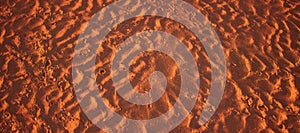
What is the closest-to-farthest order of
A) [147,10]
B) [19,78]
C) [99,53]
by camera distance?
[19,78]
[99,53]
[147,10]

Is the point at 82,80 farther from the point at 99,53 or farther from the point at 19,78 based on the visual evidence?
the point at 19,78

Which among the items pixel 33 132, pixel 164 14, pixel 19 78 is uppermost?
pixel 164 14

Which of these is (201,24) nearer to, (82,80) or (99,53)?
(99,53)

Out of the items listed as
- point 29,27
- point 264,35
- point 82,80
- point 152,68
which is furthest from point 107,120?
point 264,35

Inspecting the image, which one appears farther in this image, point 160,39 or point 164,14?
point 164,14

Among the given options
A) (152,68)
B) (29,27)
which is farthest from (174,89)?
(29,27)

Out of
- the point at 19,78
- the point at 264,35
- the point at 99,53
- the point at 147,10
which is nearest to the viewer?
the point at 19,78

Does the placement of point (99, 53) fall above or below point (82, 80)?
above
